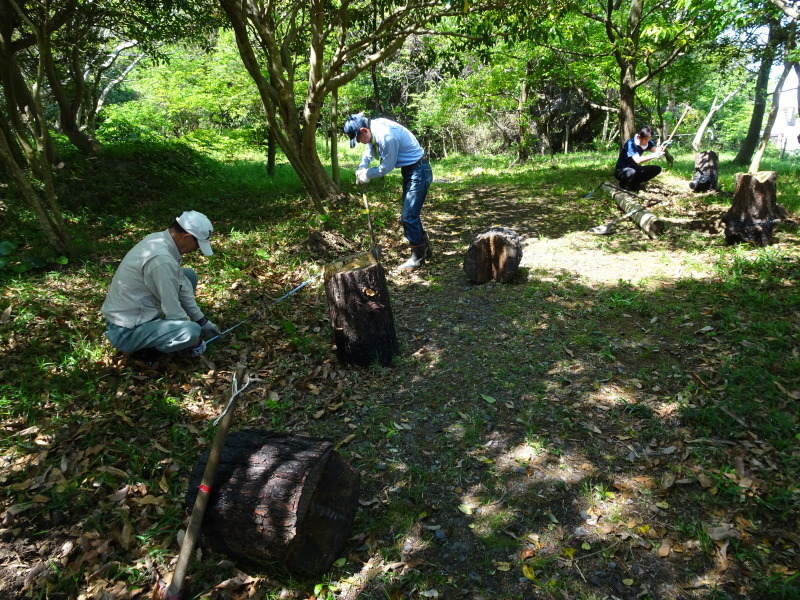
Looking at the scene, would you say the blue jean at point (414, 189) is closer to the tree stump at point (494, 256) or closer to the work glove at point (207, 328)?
Result: the tree stump at point (494, 256)

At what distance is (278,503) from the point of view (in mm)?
2365

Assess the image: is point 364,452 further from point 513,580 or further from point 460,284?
point 460,284

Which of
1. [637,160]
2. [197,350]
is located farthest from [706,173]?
[197,350]

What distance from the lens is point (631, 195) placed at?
9133 mm

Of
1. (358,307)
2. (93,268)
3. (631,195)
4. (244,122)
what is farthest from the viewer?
(244,122)

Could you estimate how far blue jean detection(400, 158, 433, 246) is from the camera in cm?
614

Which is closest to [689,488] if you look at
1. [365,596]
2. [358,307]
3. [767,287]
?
[365,596]

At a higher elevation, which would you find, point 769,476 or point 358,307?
point 358,307

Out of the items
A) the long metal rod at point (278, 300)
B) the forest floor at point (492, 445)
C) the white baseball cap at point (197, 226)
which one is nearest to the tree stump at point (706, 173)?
the forest floor at point (492, 445)

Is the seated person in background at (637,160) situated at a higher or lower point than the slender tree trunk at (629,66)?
lower

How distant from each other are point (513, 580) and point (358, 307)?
257 cm

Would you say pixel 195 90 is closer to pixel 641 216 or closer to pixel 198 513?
pixel 641 216

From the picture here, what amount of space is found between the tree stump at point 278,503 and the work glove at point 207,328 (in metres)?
2.02

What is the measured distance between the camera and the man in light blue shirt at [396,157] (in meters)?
5.73
